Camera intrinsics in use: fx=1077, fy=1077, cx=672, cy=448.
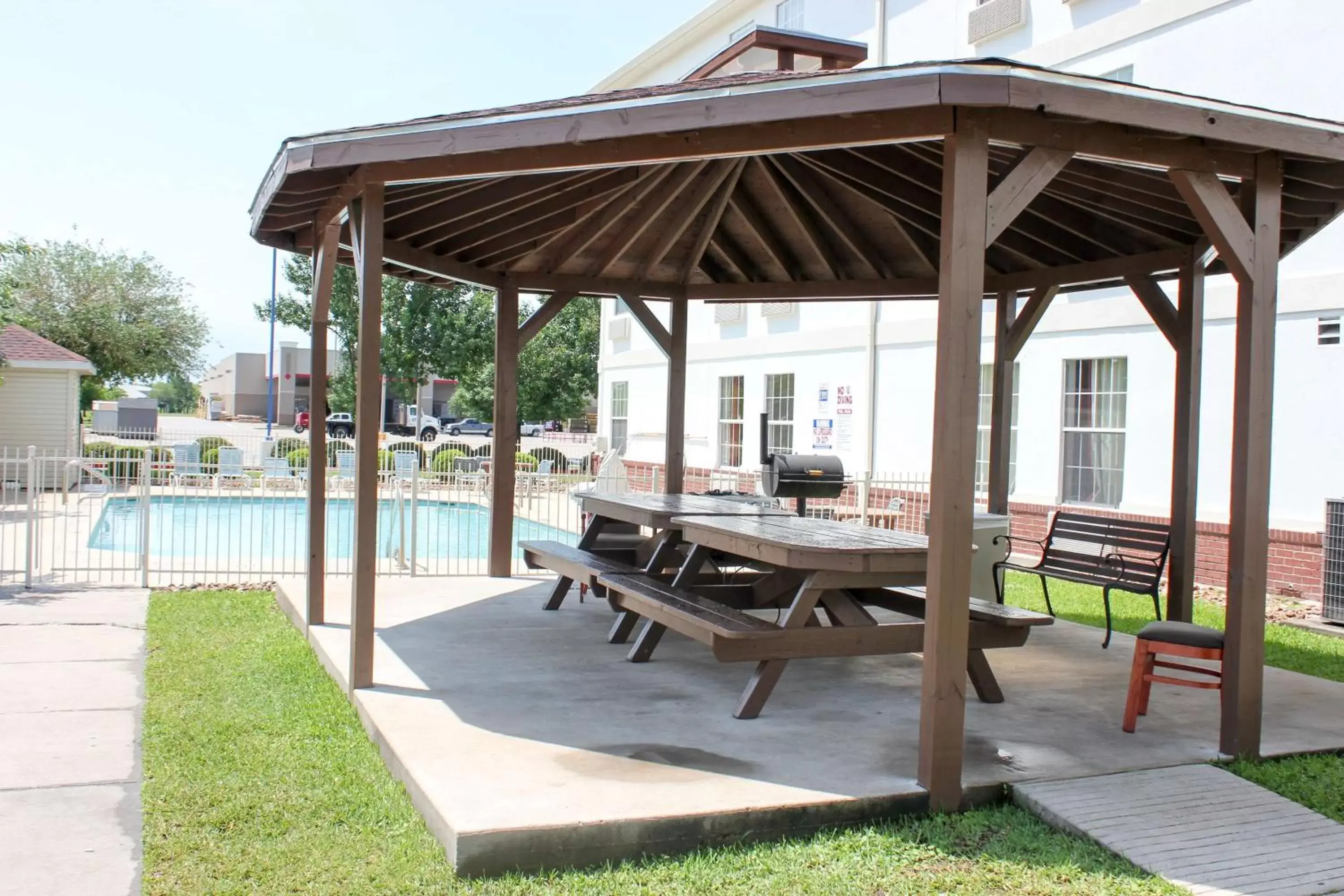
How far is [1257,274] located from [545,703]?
4361mm

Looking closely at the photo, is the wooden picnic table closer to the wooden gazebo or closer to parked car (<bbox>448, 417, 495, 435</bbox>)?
the wooden gazebo

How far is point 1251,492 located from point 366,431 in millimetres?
4707

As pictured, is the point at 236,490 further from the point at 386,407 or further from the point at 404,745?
the point at 386,407

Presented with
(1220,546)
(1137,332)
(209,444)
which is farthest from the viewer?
(209,444)

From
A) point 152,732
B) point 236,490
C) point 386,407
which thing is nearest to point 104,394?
point 386,407

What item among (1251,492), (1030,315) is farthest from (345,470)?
(1251,492)

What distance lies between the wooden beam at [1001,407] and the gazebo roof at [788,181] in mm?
339

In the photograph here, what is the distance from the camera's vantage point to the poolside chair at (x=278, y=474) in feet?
65.5

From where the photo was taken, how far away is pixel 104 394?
6500 cm

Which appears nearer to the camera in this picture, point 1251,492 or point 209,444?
point 1251,492

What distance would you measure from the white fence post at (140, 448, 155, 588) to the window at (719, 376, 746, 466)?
477 inches

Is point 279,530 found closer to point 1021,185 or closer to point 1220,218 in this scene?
point 1021,185

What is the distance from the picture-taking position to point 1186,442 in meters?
8.02

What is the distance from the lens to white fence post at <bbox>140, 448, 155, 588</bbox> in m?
10.6
